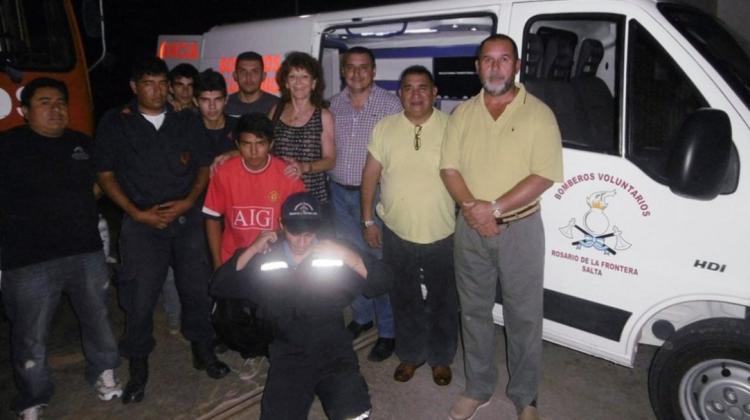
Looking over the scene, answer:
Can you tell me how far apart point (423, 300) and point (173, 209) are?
1.71m

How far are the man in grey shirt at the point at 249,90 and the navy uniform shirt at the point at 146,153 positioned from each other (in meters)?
0.97

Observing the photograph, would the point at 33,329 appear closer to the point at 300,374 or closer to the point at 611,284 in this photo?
the point at 300,374

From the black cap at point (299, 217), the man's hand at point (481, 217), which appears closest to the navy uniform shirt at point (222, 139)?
the black cap at point (299, 217)

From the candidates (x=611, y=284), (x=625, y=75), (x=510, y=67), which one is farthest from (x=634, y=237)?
(x=510, y=67)

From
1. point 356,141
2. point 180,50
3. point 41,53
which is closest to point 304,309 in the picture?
point 356,141

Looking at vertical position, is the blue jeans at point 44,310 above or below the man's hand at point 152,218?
below

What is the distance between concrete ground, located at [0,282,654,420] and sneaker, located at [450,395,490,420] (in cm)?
10

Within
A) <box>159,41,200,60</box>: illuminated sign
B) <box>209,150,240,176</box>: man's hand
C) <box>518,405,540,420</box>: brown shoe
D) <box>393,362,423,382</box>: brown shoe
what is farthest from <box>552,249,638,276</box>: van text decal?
<box>159,41,200,60</box>: illuminated sign

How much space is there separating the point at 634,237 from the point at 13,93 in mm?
4307

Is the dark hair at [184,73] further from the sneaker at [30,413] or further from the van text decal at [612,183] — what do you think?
the van text decal at [612,183]

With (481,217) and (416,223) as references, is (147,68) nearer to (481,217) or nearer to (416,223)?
(416,223)

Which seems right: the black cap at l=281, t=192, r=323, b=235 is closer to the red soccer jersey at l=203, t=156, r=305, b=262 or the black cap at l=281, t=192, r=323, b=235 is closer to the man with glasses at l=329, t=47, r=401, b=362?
the red soccer jersey at l=203, t=156, r=305, b=262

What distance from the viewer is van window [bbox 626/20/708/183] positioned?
260 cm

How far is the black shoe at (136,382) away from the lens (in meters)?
3.32
